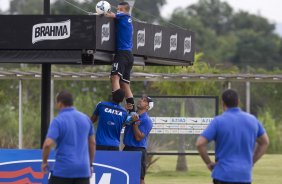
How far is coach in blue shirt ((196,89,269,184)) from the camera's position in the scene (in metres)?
11.8

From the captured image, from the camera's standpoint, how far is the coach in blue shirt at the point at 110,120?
51.6 ft

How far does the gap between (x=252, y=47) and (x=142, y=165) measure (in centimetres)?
7474

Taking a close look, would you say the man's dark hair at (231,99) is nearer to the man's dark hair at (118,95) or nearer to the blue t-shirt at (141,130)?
the man's dark hair at (118,95)

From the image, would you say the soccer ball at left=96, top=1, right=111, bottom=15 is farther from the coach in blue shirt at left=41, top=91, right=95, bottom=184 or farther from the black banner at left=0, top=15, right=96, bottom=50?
the coach in blue shirt at left=41, top=91, right=95, bottom=184

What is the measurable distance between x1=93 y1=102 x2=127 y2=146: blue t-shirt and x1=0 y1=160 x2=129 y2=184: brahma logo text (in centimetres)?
72

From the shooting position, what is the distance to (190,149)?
24484 mm

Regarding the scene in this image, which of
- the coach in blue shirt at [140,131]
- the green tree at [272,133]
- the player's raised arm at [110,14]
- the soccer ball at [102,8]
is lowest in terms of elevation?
the green tree at [272,133]

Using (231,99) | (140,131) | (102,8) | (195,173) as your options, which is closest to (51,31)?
(102,8)

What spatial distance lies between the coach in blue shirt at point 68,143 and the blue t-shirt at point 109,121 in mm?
3298

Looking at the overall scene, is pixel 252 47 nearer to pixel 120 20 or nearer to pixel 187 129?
pixel 187 129

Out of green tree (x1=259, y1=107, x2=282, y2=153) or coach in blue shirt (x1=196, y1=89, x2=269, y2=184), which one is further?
green tree (x1=259, y1=107, x2=282, y2=153)

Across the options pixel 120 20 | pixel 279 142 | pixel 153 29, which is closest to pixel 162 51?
pixel 153 29

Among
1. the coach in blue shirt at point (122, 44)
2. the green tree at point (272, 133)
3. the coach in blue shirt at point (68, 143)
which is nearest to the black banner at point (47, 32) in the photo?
the coach in blue shirt at point (122, 44)

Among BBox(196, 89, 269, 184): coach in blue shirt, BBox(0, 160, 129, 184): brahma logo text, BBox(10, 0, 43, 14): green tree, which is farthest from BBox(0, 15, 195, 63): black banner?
BBox(10, 0, 43, 14): green tree
